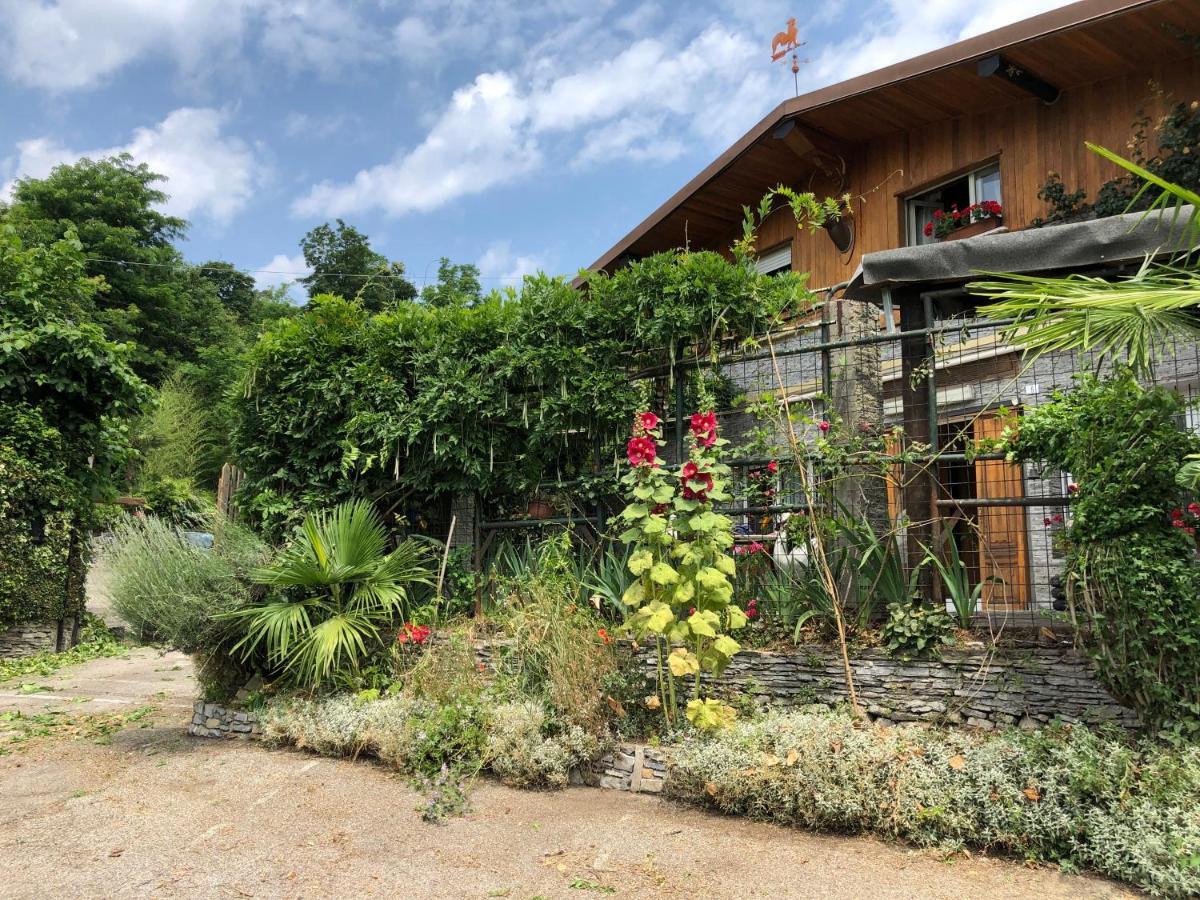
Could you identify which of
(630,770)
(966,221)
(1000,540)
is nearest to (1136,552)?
(1000,540)

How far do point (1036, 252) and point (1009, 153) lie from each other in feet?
15.8

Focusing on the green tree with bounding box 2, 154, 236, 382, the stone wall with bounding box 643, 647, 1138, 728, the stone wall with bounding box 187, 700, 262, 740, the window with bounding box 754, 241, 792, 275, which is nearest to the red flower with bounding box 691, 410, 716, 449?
the stone wall with bounding box 643, 647, 1138, 728

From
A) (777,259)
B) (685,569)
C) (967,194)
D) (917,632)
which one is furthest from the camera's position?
(777,259)

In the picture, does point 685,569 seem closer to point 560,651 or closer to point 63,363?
point 560,651

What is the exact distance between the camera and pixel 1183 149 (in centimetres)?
695

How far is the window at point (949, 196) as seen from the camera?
9.01 m

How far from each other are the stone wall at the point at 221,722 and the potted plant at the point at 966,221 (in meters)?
8.21

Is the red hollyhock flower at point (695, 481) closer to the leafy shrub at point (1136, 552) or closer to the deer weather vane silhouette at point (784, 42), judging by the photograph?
the leafy shrub at point (1136, 552)

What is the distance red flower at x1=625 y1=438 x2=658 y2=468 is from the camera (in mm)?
4777

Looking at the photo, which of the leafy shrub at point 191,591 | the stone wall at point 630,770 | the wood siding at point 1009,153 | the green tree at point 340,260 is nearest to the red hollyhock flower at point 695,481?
the stone wall at point 630,770

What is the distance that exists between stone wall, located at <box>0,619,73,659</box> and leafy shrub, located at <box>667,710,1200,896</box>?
887 centimetres

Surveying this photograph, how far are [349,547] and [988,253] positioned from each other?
189 inches

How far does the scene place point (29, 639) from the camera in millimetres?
9477

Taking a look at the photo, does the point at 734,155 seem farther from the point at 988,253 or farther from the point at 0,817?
the point at 0,817
